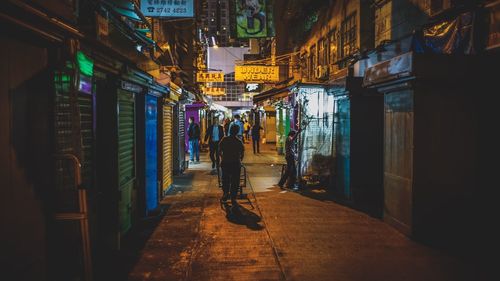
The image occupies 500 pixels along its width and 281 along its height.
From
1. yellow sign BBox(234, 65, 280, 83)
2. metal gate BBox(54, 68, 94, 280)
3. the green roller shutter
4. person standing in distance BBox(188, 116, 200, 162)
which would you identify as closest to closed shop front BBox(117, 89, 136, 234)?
the green roller shutter

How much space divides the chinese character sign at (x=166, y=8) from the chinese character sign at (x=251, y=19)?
4670mm

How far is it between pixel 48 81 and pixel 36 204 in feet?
4.45

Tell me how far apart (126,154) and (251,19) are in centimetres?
1023

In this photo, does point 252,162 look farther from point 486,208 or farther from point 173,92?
point 486,208

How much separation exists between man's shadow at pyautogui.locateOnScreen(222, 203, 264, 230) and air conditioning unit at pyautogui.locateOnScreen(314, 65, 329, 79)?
990cm

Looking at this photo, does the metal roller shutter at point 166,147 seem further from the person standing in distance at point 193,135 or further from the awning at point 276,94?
the person standing in distance at point 193,135

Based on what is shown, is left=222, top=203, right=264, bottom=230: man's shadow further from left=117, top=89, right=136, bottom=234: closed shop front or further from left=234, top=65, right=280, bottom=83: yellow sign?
left=234, top=65, right=280, bottom=83: yellow sign

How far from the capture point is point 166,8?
11422 millimetres

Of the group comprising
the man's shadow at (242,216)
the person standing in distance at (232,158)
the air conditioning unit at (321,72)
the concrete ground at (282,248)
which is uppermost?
the air conditioning unit at (321,72)

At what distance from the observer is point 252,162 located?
20.5m

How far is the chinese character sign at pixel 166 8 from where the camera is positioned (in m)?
11.4

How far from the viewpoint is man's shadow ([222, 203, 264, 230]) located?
27.9 feet

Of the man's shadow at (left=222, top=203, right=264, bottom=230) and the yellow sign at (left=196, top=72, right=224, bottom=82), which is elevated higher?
the yellow sign at (left=196, top=72, right=224, bottom=82)

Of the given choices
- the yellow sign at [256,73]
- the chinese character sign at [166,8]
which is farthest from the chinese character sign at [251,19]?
the chinese character sign at [166,8]
